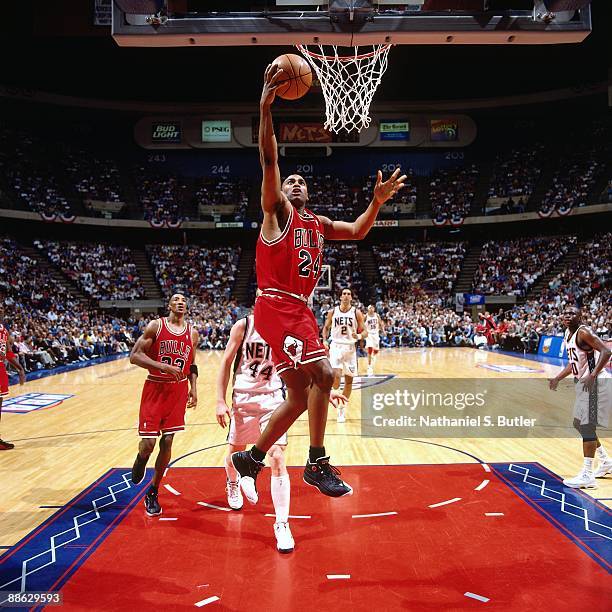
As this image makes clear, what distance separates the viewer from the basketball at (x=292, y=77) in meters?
3.00

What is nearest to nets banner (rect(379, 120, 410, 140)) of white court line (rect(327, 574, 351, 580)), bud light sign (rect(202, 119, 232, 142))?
bud light sign (rect(202, 119, 232, 142))

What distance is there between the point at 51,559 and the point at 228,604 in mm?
1494

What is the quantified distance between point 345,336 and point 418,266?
2349 cm

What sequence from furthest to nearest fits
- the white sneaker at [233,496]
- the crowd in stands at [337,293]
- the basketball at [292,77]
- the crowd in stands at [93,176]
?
the crowd in stands at [93,176] → the crowd in stands at [337,293] → the white sneaker at [233,496] → the basketball at [292,77]

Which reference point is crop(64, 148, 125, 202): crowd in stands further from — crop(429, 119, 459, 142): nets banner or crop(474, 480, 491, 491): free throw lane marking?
crop(474, 480, 491, 491): free throw lane marking

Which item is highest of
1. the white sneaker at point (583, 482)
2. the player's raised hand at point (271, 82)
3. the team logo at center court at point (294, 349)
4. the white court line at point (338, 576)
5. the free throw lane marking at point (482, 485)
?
the player's raised hand at point (271, 82)

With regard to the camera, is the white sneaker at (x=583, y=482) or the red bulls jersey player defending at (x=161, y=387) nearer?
the red bulls jersey player defending at (x=161, y=387)

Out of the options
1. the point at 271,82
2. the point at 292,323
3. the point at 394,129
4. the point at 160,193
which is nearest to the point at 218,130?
the point at 160,193

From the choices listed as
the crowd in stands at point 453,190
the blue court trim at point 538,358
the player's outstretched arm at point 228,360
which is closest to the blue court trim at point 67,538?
the player's outstretched arm at point 228,360

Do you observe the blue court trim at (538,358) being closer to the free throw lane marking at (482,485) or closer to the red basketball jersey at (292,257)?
the free throw lane marking at (482,485)

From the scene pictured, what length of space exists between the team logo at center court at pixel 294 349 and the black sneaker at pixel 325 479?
0.66 metres

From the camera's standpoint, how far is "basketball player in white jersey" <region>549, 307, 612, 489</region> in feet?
18.2


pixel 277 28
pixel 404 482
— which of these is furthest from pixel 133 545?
pixel 277 28

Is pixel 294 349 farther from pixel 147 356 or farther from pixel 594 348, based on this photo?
pixel 594 348
